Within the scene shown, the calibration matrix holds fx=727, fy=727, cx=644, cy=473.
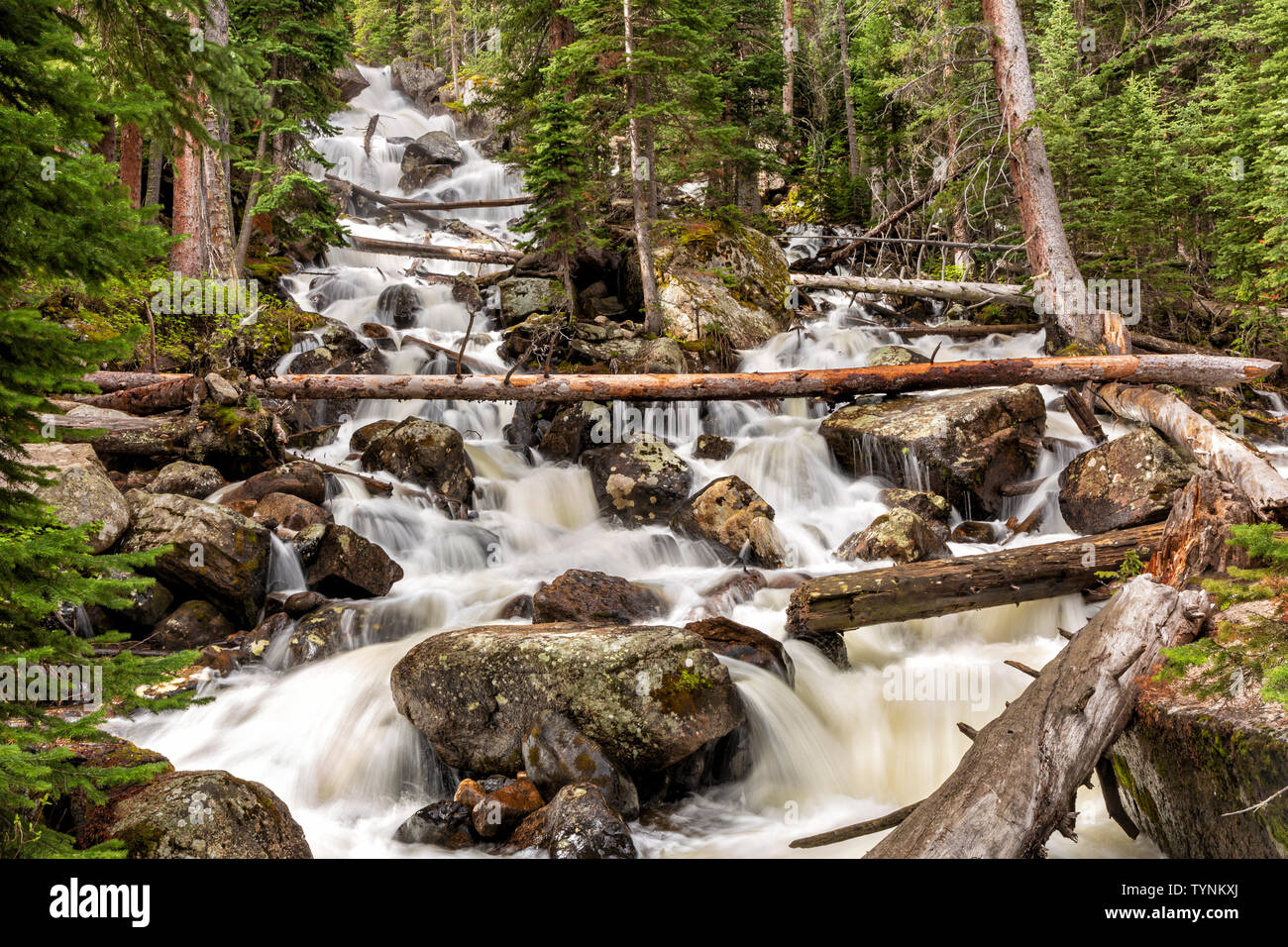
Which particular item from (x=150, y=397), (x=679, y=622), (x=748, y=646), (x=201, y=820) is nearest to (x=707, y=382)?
(x=679, y=622)

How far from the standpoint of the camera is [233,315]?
41.5 feet

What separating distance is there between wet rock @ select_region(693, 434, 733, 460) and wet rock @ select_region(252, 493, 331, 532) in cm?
558

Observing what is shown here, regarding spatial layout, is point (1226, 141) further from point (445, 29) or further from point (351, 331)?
point (445, 29)

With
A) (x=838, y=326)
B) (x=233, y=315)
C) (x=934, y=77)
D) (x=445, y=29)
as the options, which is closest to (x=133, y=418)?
(x=233, y=315)

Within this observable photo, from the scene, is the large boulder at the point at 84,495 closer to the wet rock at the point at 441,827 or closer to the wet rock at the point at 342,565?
the wet rock at the point at 342,565

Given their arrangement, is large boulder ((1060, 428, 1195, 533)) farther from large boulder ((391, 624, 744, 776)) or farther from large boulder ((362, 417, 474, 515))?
large boulder ((362, 417, 474, 515))

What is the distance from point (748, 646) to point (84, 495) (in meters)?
6.34

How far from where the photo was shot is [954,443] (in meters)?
9.88

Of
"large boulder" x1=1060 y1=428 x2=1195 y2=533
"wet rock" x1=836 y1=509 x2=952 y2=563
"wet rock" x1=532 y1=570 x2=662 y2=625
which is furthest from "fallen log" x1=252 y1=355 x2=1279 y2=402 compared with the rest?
"wet rock" x1=532 y1=570 x2=662 y2=625

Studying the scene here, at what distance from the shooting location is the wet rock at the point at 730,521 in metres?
9.10

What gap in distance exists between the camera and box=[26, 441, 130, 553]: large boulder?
663 cm

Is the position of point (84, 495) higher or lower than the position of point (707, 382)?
lower

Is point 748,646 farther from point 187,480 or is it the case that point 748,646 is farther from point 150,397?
point 150,397
